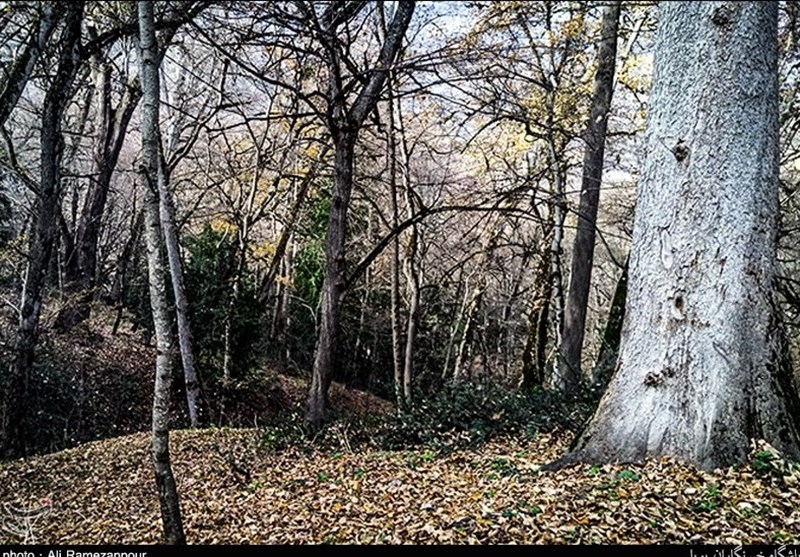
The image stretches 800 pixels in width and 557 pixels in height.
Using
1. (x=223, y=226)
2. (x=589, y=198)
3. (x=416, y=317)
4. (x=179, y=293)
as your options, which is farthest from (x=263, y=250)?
(x=589, y=198)

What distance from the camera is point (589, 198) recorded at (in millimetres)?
8805

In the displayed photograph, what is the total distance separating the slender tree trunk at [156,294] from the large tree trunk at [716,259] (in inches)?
109

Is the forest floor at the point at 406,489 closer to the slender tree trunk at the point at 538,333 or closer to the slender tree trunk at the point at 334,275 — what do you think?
the slender tree trunk at the point at 334,275

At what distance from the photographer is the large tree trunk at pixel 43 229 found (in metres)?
6.22

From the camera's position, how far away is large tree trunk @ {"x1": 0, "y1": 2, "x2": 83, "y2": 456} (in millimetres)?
6219

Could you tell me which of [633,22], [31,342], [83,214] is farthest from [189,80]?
[633,22]

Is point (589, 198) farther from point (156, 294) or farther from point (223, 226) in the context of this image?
point (223, 226)

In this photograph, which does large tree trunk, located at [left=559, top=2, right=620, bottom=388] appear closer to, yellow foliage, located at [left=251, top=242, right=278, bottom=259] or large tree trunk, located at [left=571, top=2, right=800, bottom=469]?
large tree trunk, located at [left=571, top=2, right=800, bottom=469]

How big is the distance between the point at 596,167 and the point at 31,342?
7.73 metres

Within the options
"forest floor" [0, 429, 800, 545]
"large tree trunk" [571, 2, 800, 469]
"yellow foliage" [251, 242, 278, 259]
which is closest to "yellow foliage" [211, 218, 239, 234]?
"yellow foliage" [251, 242, 278, 259]

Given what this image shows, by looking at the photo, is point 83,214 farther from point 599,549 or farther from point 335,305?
point 599,549

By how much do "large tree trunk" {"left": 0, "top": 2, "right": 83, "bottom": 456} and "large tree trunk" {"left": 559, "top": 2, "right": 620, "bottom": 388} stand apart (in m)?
6.33

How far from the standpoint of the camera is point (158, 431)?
10.7 ft

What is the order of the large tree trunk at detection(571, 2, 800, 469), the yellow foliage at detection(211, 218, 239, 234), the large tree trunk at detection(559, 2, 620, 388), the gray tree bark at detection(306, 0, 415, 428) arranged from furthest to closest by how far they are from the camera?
the yellow foliage at detection(211, 218, 239, 234) → the large tree trunk at detection(559, 2, 620, 388) → the gray tree bark at detection(306, 0, 415, 428) → the large tree trunk at detection(571, 2, 800, 469)
